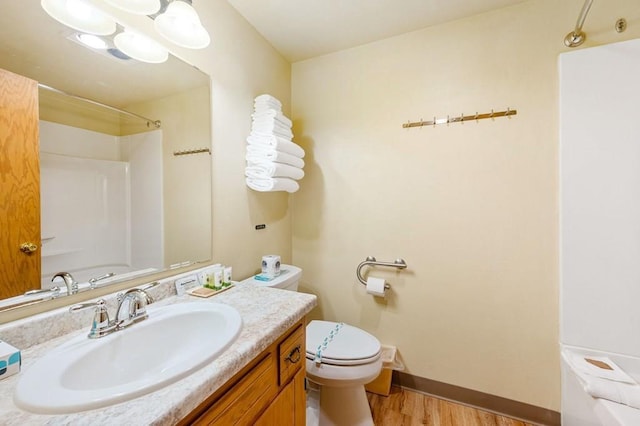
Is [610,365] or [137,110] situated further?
[610,365]

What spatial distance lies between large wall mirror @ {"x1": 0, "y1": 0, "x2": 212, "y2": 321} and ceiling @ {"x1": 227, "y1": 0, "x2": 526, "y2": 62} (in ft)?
2.04

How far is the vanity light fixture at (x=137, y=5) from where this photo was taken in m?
0.85

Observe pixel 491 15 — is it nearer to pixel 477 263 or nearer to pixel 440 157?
pixel 440 157

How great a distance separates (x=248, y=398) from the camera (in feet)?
2.40

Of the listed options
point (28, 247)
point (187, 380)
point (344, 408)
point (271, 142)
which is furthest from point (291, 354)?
point (271, 142)

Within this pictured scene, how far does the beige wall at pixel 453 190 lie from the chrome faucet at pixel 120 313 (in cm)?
128

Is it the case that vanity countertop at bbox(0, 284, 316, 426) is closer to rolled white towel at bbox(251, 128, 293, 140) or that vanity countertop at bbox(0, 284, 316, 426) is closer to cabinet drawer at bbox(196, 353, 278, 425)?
cabinet drawer at bbox(196, 353, 278, 425)

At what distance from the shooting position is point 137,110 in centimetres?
106

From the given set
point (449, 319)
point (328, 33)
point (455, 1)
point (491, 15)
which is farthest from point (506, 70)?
point (449, 319)

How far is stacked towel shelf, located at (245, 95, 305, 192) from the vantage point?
1526 millimetres

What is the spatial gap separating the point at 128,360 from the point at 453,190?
1.73 m

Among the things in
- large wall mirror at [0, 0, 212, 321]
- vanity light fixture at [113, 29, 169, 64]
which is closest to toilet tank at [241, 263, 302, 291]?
large wall mirror at [0, 0, 212, 321]

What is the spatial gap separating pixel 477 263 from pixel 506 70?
1.13 metres

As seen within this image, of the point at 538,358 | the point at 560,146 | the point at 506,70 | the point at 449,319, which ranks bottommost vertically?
the point at 538,358
